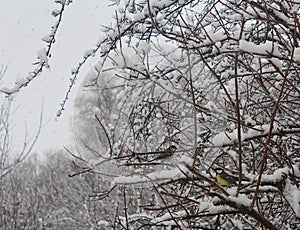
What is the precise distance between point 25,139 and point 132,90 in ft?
16.8

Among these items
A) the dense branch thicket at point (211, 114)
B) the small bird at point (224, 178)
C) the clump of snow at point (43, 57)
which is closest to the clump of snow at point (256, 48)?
the dense branch thicket at point (211, 114)

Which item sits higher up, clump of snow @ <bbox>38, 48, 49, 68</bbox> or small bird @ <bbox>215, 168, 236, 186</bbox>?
clump of snow @ <bbox>38, 48, 49, 68</bbox>

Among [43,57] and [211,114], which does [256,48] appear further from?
[43,57]

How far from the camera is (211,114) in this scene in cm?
231

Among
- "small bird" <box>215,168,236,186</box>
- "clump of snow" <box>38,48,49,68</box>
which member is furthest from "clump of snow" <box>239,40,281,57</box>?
"clump of snow" <box>38,48,49,68</box>

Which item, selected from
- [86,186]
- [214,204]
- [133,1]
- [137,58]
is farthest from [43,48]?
[86,186]

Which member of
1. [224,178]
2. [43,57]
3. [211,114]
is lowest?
[224,178]

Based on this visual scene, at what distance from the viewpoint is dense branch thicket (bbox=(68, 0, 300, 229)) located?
62.6 inches

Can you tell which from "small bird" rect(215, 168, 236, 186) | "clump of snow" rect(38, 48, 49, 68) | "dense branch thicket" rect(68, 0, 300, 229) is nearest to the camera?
"dense branch thicket" rect(68, 0, 300, 229)

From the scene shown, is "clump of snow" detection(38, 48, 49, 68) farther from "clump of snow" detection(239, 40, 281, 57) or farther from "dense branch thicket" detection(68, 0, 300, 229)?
"clump of snow" detection(239, 40, 281, 57)

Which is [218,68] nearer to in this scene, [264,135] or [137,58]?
[137,58]

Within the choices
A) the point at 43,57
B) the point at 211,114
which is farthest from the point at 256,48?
the point at 43,57

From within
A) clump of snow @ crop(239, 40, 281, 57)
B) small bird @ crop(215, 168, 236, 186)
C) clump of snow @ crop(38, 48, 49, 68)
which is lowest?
small bird @ crop(215, 168, 236, 186)

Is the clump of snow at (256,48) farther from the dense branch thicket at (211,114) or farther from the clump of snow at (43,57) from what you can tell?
the clump of snow at (43,57)
